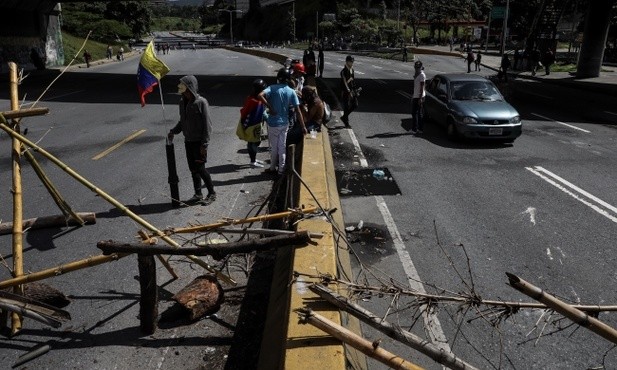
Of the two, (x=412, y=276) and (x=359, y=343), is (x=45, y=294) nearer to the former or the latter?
(x=359, y=343)

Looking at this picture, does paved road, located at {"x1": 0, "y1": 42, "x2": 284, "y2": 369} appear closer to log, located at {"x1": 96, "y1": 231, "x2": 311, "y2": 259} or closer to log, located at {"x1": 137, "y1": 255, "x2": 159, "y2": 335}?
log, located at {"x1": 137, "y1": 255, "x2": 159, "y2": 335}

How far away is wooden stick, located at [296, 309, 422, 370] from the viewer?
3012 millimetres

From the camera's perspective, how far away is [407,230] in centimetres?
734

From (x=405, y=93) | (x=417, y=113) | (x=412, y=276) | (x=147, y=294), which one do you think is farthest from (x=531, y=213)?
(x=405, y=93)

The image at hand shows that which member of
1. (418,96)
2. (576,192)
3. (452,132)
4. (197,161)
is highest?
(418,96)

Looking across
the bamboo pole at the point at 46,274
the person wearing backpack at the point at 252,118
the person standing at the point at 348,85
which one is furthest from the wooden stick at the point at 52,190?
the person standing at the point at 348,85

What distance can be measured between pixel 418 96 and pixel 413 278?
27.4ft

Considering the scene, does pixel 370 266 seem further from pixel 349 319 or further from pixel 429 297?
pixel 429 297

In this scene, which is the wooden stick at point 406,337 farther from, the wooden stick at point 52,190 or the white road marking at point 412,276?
the wooden stick at point 52,190

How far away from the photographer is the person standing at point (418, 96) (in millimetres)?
13086

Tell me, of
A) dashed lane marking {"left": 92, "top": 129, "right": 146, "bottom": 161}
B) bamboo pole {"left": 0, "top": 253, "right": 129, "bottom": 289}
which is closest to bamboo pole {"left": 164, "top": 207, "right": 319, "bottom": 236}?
bamboo pole {"left": 0, "top": 253, "right": 129, "bottom": 289}

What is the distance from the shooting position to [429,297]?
319cm

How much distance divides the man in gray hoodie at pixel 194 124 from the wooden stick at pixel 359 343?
194 inches

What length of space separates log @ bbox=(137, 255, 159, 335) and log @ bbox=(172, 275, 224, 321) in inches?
11.9
